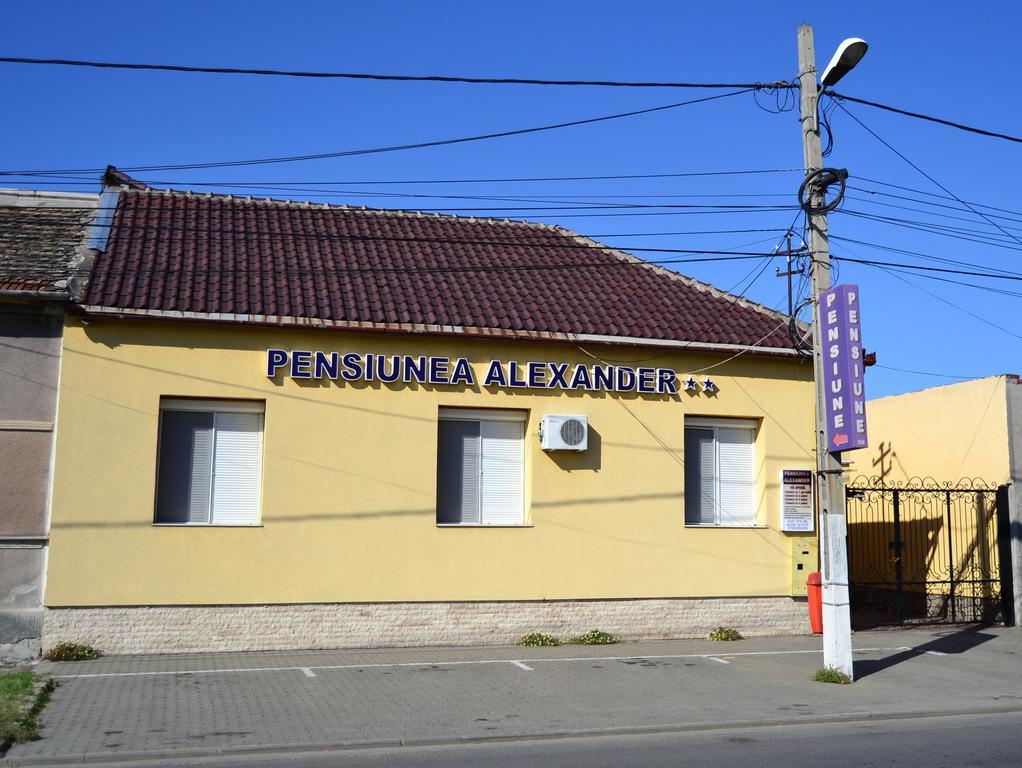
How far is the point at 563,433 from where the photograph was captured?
14977 millimetres

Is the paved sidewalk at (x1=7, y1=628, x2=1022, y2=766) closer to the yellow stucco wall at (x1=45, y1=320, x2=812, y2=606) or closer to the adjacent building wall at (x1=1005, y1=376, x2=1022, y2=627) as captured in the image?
the yellow stucco wall at (x1=45, y1=320, x2=812, y2=606)

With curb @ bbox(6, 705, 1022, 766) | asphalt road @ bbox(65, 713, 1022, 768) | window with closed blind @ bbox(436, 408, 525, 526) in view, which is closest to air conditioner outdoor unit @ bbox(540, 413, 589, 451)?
window with closed blind @ bbox(436, 408, 525, 526)

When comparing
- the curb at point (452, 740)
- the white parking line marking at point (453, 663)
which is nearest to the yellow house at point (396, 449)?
the white parking line marking at point (453, 663)

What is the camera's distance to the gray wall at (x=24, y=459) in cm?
1309

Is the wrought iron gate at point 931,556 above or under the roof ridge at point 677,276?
under

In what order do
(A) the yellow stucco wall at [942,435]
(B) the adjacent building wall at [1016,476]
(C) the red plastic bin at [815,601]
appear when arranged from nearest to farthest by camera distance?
(C) the red plastic bin at [815,601]
(B) the adjacent building wall at [1016,476]
(A) the yellow stucco wall at [942,435]

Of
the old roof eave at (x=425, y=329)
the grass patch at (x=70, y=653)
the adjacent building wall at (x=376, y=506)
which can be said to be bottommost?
the grass patch at (x=70, y=653)

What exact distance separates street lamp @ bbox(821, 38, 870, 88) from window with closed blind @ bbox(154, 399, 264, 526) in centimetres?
858

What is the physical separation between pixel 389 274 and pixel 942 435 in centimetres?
Answer: 1108

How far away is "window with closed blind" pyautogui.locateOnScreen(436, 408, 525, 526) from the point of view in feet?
49.4

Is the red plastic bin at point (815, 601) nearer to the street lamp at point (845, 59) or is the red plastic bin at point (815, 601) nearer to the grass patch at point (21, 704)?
the street lamp at point (845, 59)

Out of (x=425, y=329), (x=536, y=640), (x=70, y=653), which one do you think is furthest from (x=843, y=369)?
(x=70, y=653)

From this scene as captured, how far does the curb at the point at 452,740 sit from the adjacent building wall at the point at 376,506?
5096 millimetres

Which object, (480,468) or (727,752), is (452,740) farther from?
(480,468)
